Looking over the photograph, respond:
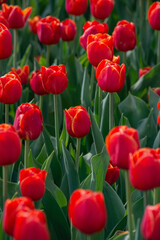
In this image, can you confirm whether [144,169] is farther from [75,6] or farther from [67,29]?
[75,6]

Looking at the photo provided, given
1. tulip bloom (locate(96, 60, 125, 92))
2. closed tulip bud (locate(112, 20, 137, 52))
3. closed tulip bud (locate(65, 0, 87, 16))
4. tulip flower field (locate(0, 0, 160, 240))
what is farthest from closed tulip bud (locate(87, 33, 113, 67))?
closed tulip bud (locate(65, 0, 87, 16))

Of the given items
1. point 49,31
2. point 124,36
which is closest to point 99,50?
point 124,36

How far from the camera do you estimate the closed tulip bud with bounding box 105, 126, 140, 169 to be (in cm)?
96

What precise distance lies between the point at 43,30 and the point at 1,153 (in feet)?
4.16

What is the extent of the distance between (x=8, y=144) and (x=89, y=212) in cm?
28

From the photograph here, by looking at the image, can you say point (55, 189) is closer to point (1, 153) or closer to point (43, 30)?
point (1, 153)

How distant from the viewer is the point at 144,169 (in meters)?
0.92

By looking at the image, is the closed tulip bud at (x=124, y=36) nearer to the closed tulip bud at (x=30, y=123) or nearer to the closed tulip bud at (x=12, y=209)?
the closed tulip bud at (x=30, y=123)

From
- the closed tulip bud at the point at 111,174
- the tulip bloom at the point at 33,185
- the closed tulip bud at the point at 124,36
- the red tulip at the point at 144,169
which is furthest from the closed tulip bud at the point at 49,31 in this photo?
the red tulip at the point at 144,169

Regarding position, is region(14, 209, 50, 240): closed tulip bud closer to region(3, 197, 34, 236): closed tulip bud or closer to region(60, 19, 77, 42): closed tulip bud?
region(3, 197, 34, 236): closed tulip bud

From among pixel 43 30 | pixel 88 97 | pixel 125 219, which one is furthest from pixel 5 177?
pixel 43 30

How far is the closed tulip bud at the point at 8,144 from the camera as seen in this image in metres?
1.03

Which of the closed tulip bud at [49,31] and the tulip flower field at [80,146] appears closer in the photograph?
the tulip flower field at [80,146]

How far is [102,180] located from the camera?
54.7 inches
